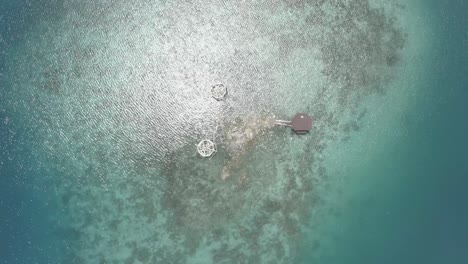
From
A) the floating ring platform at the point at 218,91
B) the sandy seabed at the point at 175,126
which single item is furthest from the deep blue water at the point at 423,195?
the floating ring platform at the point at 218,91

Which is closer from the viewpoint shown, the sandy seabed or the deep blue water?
the sandy seabed

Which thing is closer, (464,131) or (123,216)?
(123,216)

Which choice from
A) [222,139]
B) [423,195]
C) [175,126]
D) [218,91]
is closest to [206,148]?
[222,139]

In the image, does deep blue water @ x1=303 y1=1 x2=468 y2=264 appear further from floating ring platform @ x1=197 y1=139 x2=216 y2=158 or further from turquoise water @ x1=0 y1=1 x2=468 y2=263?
floating ring platform @ x1=197 y1=139 x2=216 y2=158

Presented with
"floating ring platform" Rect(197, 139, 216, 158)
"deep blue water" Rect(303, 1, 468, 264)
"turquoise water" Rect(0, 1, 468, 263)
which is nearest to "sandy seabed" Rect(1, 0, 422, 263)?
"turquoise water" Rect(0, 1, 468, 263)

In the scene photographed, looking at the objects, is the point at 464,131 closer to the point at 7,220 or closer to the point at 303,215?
the point at 303,215

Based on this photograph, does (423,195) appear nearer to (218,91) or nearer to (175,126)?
(218,91)

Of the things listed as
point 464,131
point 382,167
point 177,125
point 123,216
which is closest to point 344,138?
point 382,167
